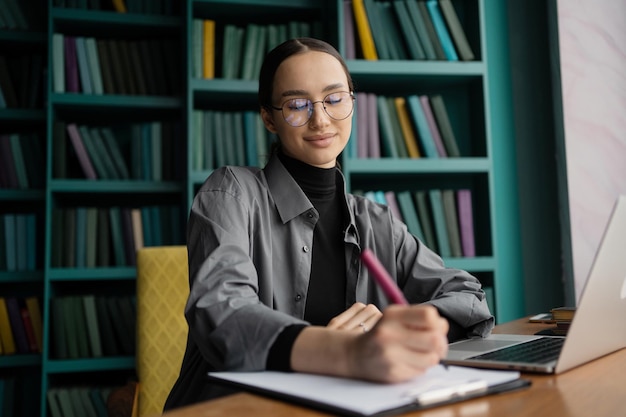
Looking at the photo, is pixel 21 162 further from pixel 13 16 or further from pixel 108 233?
pixel 13 16

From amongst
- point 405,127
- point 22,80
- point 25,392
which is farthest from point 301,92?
point 25,392

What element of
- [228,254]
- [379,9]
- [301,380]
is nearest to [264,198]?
[228,254]

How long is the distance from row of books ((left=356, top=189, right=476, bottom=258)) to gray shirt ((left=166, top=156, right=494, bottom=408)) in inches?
48.5

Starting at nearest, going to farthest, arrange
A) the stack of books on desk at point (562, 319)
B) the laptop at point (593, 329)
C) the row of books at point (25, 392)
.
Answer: the laptop at point (593, 329), the stack of books on desk at point (562, 319), the row of books at point (25, 392)

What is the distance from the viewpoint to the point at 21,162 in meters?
2.63

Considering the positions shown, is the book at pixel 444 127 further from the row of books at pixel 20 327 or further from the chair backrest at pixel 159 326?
the row of books at pixel 20 327

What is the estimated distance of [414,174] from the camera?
2684 millimetres

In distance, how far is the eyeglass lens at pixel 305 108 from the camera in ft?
3.88

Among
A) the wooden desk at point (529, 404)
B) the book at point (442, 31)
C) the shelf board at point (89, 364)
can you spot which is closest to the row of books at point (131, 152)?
the shelf board at point (89, 364)

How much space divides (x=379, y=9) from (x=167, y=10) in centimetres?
100

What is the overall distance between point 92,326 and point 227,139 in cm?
97

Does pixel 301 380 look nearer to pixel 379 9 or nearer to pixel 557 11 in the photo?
pixel 379 9

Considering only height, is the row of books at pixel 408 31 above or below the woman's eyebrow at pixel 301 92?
above

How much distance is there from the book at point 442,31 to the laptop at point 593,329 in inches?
77.9
